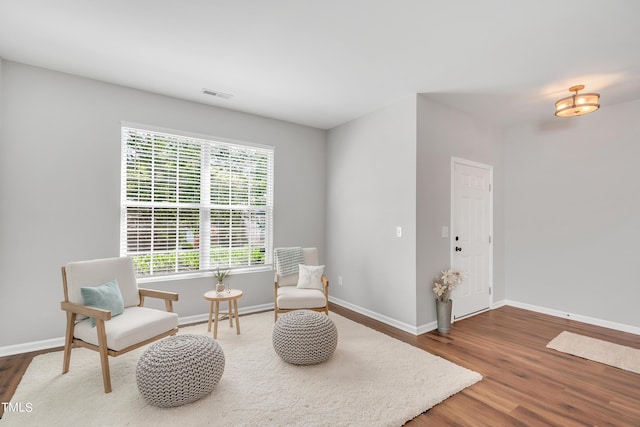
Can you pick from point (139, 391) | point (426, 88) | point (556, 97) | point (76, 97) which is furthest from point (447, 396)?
point (76, 97)

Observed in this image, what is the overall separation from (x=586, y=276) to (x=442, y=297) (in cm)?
205

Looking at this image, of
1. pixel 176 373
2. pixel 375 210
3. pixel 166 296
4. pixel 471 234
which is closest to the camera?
pixel 176 373

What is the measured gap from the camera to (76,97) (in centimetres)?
321

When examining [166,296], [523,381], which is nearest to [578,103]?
[523,381]

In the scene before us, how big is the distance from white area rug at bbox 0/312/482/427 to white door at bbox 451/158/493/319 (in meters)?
1.57

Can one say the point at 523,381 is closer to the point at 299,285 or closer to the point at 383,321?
the point at 383,321

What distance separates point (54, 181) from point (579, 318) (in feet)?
21.2

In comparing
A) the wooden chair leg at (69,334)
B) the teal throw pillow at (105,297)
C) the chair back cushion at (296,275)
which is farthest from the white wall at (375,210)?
the wooden chair leg at (69,334)

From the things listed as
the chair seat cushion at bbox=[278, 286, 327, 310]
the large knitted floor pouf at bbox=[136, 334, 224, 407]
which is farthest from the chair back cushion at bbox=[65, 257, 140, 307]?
the chair seat cushion at bbox=[278, 286, 327, 310]

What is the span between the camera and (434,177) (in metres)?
3.79

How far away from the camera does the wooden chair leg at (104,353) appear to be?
2.26 meters

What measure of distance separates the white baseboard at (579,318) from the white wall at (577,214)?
0.16 ft

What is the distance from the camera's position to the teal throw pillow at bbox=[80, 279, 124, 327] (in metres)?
2.53

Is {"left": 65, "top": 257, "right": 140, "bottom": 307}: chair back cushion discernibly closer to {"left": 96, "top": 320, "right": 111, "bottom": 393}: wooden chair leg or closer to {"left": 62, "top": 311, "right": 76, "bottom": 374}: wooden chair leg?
{"left": 62, "top": 311, "right": 76, "bottom": 374}: wooden chair leg
